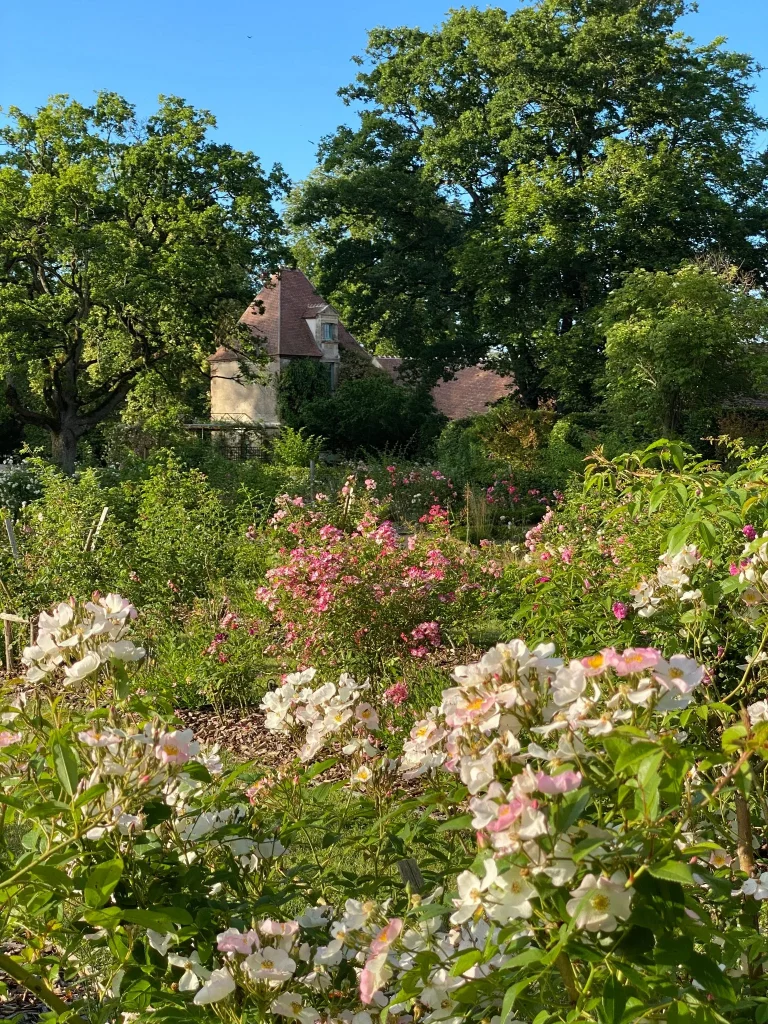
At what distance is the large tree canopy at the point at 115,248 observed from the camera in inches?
682

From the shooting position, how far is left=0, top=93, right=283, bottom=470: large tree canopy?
17328 mm

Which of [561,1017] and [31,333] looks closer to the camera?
[561,1017]

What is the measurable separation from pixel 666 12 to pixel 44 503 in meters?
21.6

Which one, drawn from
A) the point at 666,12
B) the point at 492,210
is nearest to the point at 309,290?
the point at 492,210

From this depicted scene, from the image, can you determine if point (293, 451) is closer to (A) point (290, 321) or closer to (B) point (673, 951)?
(A) point (290, 321)

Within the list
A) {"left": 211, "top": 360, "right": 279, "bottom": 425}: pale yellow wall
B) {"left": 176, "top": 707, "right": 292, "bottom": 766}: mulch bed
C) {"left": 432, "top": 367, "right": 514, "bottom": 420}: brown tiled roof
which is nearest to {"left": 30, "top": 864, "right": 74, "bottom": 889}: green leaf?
{"left": 176, "top": 707, "right": 292, "bottom": 766}: mulch bed

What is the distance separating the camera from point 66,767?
4.20 ft

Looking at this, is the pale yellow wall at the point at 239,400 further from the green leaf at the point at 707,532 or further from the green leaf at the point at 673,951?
the green leaf at the point at 673,951

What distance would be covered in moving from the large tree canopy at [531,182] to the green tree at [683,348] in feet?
7.87

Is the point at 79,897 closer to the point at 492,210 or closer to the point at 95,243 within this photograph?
the point at 95,243

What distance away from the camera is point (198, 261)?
17656mm

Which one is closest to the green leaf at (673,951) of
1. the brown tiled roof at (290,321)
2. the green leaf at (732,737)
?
the green leaf at (732,737)

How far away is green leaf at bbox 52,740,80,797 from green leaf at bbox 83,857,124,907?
110 mm

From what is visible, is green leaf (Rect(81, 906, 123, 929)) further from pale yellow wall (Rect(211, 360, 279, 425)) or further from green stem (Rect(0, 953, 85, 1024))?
pale yellow wall (Rect(211, 360, 279, 425))
